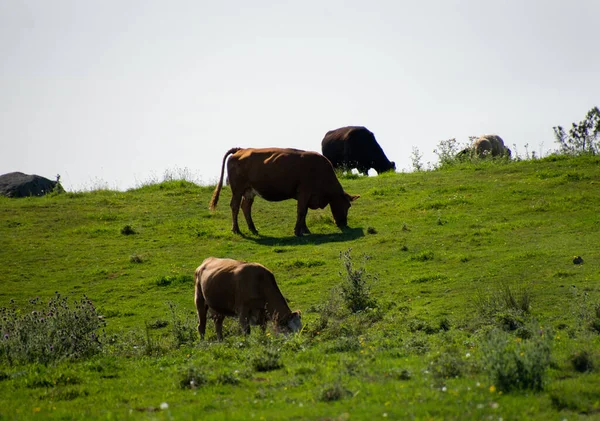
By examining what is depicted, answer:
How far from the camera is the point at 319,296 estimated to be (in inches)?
738

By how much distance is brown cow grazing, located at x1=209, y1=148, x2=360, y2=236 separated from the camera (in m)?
26.1

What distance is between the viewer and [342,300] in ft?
56.5

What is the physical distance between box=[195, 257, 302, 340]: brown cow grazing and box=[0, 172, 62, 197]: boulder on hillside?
2091 cm

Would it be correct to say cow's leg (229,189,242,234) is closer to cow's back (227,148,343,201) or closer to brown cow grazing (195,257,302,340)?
cow's back (227,148,343,201)

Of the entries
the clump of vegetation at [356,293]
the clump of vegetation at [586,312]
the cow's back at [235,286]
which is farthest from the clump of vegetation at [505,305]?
the cow's back at [235,286]

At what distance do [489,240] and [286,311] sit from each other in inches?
343

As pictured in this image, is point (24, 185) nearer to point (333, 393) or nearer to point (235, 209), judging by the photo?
point (235, 209)

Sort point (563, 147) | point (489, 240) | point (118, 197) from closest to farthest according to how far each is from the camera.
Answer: point (489, 240) < point (118, 197) < point (563, 147)

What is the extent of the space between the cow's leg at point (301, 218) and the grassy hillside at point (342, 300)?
371 millimetres

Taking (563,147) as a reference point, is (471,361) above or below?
below

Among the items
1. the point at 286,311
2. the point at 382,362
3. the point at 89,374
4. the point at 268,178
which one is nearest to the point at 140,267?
the point at 268,178

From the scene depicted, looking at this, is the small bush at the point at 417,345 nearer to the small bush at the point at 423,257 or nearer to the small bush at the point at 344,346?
the small bush at the point at 344,346

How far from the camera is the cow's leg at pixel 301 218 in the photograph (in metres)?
25.7

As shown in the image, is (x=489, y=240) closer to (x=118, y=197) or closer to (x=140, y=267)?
(x=140, y=267)
